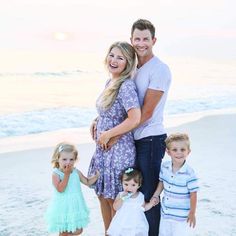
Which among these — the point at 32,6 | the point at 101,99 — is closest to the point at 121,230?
the point at 101,99

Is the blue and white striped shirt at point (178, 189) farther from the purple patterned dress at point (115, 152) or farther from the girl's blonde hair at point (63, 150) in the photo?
the girl's blonde hair at point (63, 150)

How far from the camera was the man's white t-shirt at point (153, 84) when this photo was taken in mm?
3379

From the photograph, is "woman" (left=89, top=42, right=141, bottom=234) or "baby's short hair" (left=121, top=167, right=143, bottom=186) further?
"baby's short hair" (left=121, top=167, right=143, bottom=186)

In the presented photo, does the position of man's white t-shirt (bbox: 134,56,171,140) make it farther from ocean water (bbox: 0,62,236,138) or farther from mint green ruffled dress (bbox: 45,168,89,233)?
ocean water (bbox: 0,62,236,138)

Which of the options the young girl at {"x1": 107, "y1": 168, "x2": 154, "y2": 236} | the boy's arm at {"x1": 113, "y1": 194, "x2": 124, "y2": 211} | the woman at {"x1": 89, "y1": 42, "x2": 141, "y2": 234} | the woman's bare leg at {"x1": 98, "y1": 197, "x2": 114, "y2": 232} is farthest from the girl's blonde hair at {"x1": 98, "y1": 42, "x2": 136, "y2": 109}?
the woman's bare leg at {"x1": 98, "y1": 197, "x2": 114, "y2": 232}

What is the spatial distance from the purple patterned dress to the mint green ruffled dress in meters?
0.18

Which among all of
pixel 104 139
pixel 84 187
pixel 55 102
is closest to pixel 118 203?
pixel 104 139

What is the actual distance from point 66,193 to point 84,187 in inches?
85.3

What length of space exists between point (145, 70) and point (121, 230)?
1255mm

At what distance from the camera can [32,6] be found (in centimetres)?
4266

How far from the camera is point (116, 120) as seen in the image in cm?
355

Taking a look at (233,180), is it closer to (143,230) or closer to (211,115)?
(143,230)

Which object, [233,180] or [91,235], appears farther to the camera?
[233,180]

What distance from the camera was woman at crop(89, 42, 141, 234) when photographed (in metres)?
3.39
